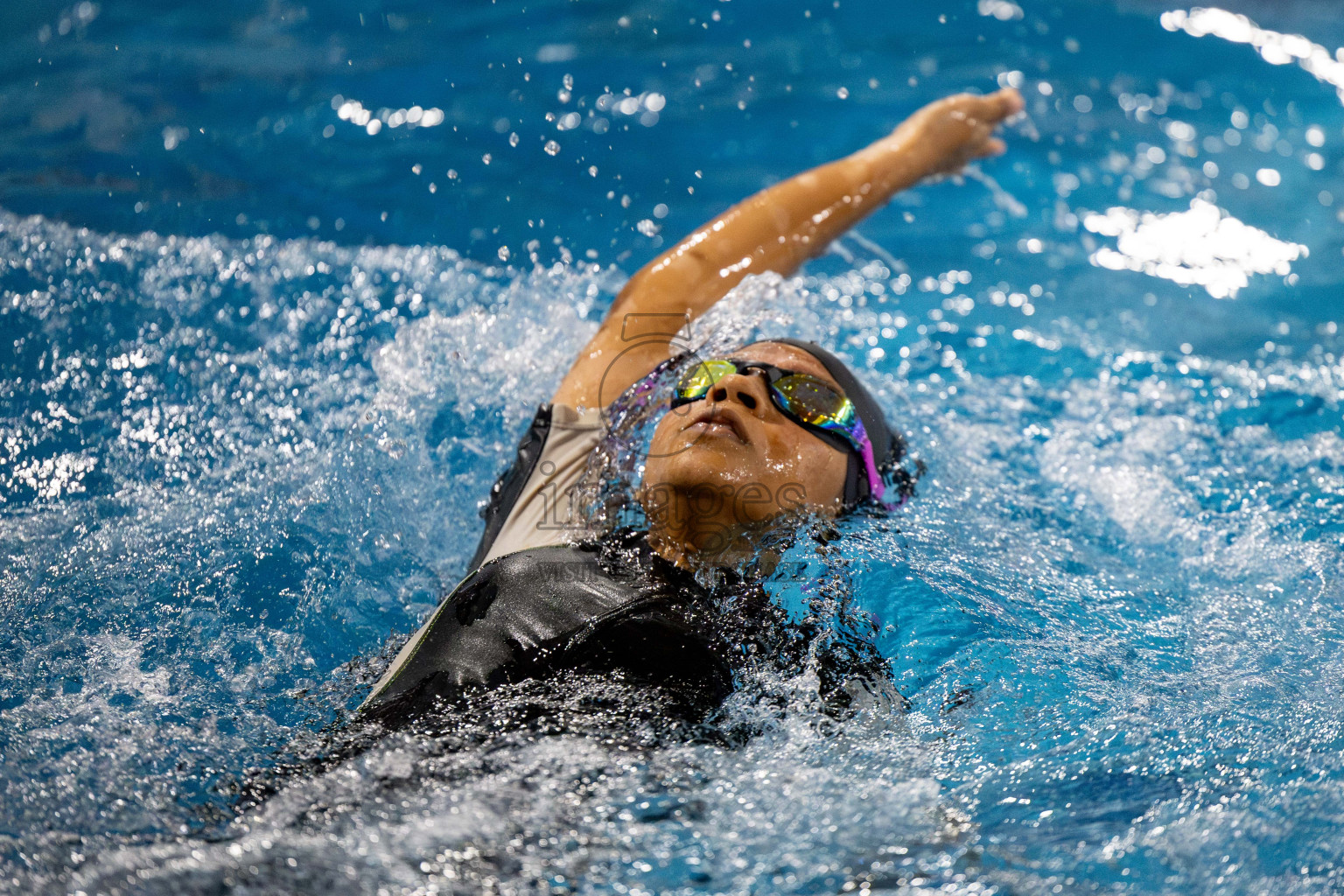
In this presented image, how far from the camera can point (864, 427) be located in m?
2.70

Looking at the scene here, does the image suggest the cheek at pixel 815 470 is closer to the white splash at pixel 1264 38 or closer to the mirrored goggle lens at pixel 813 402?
the mirrored goggle lens at pixel 813 402

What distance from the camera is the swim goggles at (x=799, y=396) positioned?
253 centimetres

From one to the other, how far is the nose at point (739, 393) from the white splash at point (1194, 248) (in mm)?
3242

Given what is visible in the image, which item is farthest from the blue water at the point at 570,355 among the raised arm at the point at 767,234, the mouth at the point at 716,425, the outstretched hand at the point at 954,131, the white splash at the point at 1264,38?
the outstretched hand at the point at 954,131

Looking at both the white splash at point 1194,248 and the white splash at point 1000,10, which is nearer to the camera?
the white splash at point 1194,248

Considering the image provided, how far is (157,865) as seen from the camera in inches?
64.9

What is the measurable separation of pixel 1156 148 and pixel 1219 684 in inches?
164

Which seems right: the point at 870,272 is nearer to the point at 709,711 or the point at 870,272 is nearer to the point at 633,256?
the point at 633,256

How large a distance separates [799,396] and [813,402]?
39 mm

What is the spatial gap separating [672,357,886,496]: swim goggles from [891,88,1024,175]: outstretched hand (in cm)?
137

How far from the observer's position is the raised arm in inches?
118

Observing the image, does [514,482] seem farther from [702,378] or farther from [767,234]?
[767,234]

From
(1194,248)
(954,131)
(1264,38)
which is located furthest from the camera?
(1264,38)

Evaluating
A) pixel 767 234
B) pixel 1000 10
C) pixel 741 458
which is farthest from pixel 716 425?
pixel 1000 10
